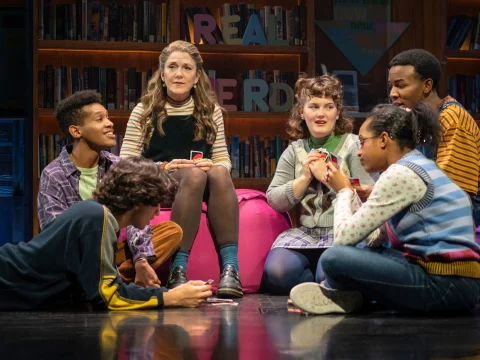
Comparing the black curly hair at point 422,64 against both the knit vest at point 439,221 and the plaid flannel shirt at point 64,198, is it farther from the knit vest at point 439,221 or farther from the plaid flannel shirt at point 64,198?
the plaid flannel shirt at point 64,198

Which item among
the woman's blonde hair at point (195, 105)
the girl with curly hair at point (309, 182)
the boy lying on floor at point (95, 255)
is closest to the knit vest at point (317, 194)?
the girl with curly hair at point (309, 182)

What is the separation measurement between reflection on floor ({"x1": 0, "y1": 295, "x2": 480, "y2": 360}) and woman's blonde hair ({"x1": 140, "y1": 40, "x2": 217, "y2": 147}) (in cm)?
113

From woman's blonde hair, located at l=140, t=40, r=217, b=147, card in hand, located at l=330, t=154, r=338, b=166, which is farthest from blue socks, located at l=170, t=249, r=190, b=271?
card in hand, located at l=330, t=154, r=338, b=166

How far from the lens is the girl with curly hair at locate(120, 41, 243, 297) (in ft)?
11.3

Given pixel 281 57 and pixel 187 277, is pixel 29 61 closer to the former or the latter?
pixel 281 57

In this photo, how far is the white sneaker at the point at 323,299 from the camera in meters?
2.66

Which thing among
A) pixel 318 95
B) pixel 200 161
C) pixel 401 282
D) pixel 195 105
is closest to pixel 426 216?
pixel 401 282

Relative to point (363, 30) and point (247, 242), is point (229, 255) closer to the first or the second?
point (247, 242)

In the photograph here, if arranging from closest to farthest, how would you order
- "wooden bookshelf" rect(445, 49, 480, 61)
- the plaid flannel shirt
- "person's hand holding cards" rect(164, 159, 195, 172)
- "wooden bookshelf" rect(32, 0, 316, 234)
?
1. the plaid flannel shirt
2. "person's hand holding cards" rect(164, 159, 195, 172)
3. "wooden bookshelf" rect(32, 0, 316, 234)
4. "wooden bookshelf" rect(445, 49, 480, 61)

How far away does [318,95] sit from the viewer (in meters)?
3.58

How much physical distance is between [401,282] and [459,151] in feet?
3.11

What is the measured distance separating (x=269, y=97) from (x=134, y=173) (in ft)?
7.60

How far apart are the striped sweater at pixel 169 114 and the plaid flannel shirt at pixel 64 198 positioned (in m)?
0.41

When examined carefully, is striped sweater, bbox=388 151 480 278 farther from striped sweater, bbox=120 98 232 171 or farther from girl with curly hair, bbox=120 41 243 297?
striped sweater, bbox=120 98 232 171
